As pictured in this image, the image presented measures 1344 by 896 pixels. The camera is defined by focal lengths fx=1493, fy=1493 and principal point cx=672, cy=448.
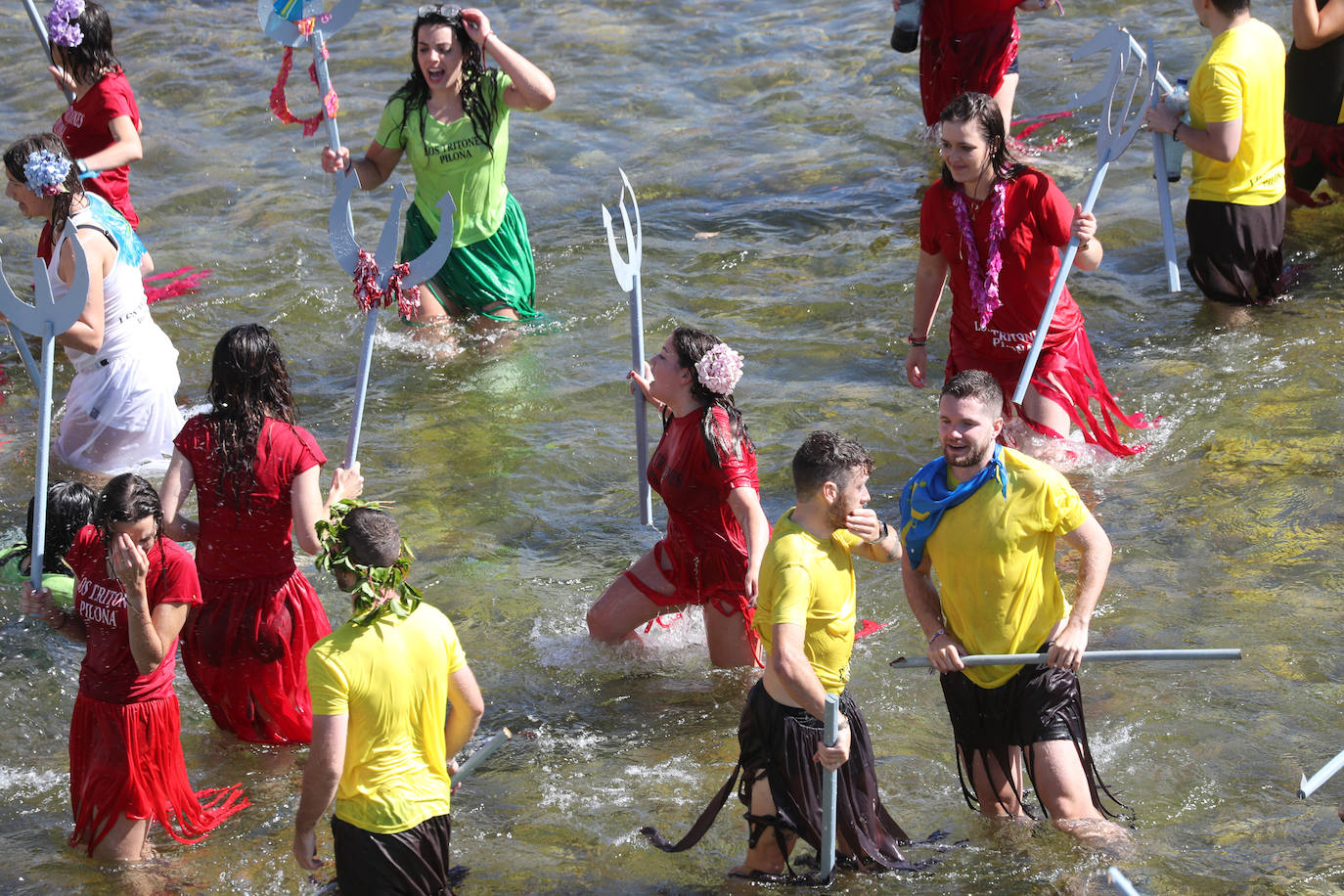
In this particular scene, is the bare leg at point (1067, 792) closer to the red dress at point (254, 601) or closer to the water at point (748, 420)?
the water at point (748, 420)

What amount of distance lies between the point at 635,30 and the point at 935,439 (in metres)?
8.87

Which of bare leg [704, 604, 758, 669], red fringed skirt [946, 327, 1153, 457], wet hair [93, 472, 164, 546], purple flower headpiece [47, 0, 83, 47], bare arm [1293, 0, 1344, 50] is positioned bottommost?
bare leg [704, 604, 758, 669]

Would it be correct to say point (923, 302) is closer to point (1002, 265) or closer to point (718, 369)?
point (1002, 265)

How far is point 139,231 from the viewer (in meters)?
11.3

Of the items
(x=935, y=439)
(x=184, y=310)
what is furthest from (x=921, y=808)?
(x=184, y=310)

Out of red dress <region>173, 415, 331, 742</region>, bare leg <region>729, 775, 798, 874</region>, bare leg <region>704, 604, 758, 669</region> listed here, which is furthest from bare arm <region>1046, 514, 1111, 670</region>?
red dress <region>173, 415, 331, 742</region>

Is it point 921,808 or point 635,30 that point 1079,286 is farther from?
point 635,30

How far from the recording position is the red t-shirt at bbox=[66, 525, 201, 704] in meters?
4.47

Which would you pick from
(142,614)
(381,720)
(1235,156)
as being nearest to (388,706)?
(381,720)

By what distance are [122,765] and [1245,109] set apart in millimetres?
6210

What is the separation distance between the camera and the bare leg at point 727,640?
5.71 metres

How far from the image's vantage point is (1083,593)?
4.32 meters

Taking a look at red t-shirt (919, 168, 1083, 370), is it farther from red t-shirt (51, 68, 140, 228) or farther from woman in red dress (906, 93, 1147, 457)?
red t-shirt (51, 68, 140, 228)

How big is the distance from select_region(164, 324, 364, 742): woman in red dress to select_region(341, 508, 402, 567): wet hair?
3.00 ft
